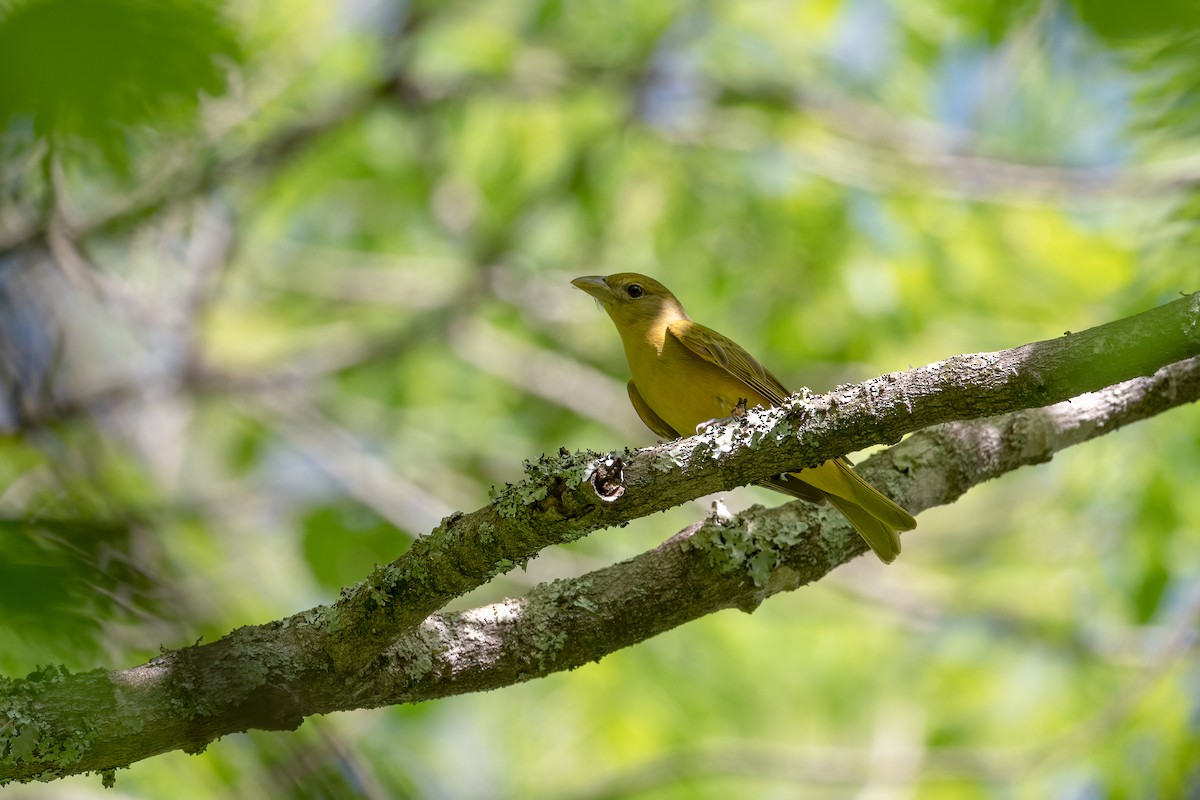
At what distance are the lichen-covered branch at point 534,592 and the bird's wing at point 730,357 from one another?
1046mm

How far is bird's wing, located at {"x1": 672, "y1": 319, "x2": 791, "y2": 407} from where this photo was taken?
4461mm

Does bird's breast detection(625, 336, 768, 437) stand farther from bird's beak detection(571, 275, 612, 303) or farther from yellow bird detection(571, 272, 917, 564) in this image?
bird's beak detection(571, 275, 612, 303)

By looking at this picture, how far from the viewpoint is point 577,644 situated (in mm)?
3246

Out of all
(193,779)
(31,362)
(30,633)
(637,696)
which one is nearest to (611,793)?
(637,696)

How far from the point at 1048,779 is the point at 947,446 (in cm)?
293

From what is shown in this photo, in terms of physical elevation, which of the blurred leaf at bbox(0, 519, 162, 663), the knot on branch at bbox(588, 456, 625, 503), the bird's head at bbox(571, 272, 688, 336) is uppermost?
the bird's head at bbox(571, 272, 688, 336)

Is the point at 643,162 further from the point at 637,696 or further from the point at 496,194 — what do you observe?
the point at 637,696

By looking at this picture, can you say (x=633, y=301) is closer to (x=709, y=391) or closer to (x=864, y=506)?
(x=709, y=391)

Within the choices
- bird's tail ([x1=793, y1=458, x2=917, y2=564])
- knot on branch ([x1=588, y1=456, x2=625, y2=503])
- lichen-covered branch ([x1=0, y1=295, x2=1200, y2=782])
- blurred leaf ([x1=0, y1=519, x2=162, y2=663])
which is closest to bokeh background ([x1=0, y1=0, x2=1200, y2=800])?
bird's tail ([x1=793, y1=458, x2=917, y2=564])

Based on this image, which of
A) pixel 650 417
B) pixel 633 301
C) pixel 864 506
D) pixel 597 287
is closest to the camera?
pixel 864 506

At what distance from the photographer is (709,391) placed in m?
4.54

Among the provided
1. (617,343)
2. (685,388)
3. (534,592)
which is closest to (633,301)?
(685,388)

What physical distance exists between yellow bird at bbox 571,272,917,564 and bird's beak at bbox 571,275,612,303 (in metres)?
0.18

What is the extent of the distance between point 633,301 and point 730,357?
41.8 inches
